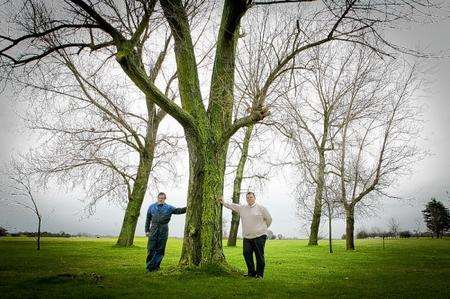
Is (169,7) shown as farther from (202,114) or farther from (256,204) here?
(256,204)

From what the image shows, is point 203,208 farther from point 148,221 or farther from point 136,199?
point 136,199

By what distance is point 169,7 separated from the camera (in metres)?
9.52

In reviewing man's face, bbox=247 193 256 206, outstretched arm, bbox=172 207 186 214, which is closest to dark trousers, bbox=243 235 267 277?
man's face, bbox=247 193 256 206

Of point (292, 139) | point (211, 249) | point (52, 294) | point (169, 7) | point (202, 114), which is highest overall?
point (169, 7)

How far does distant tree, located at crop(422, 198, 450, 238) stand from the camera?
69750 millimetres

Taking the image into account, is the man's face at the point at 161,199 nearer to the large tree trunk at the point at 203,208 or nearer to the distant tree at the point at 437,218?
the large tree trunk at the point at 203,208

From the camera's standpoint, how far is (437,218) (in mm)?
70312

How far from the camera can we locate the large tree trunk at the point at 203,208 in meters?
9.42

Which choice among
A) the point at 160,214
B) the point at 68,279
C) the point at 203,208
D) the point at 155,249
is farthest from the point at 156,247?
the point at 68,279

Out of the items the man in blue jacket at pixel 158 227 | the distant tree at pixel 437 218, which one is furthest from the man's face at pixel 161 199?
the distant tree at pixel 437 218

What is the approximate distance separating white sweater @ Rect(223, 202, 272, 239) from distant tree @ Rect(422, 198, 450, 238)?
72254 mm

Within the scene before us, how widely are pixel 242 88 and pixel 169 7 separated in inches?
109

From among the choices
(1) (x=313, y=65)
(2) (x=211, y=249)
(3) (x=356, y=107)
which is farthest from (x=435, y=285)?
(3) (x=356, y=107)

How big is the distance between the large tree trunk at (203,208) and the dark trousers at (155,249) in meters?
1.37
